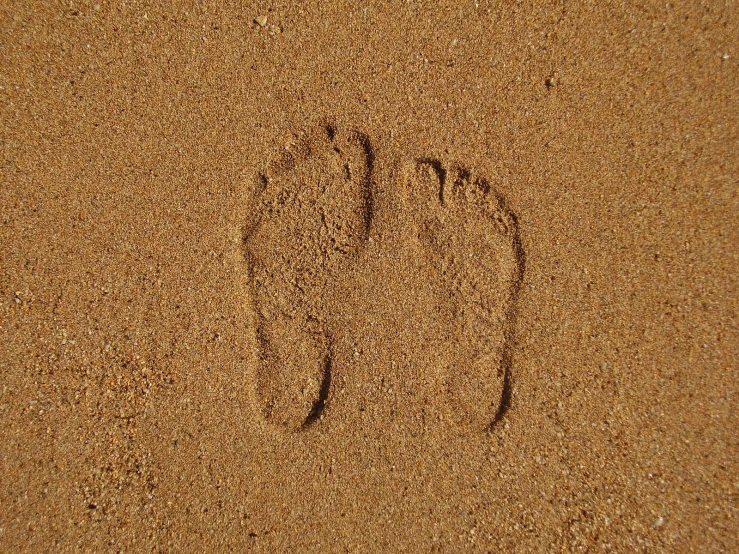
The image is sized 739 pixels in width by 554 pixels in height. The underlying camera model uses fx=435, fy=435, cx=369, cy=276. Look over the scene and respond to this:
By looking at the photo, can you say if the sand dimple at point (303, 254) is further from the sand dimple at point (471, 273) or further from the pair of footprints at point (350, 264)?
the sand dimple at point (471, 273)

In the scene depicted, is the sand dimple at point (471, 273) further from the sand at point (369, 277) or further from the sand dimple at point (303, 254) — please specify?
the sand dimple at point (303, 254)

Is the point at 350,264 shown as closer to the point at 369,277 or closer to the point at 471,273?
the point at 369,277

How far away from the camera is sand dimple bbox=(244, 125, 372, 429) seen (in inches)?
53.7

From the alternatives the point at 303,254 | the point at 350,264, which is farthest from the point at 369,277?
the point at 303,254

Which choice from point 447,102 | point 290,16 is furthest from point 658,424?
point 290,16

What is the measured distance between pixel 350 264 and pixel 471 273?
0.38m

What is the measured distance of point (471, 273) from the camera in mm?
1349

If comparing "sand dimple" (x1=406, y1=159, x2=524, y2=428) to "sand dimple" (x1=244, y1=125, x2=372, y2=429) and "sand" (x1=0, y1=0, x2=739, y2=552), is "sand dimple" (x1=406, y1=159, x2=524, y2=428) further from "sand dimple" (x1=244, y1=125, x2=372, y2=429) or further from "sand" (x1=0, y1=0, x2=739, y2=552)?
"sand dimple" (x1=244, y1=125, x2=372, y2=429)

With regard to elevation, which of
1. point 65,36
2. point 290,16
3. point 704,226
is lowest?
point 704,226

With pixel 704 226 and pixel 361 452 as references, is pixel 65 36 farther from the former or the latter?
pixel 704 226

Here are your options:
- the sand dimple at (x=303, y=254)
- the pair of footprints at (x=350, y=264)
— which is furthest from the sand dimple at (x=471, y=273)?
the sand dimple at (x=303, y=254)

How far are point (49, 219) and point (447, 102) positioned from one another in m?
1.32

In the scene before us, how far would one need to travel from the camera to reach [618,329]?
1.30 meters

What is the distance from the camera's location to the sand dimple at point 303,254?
1364 millimetres
